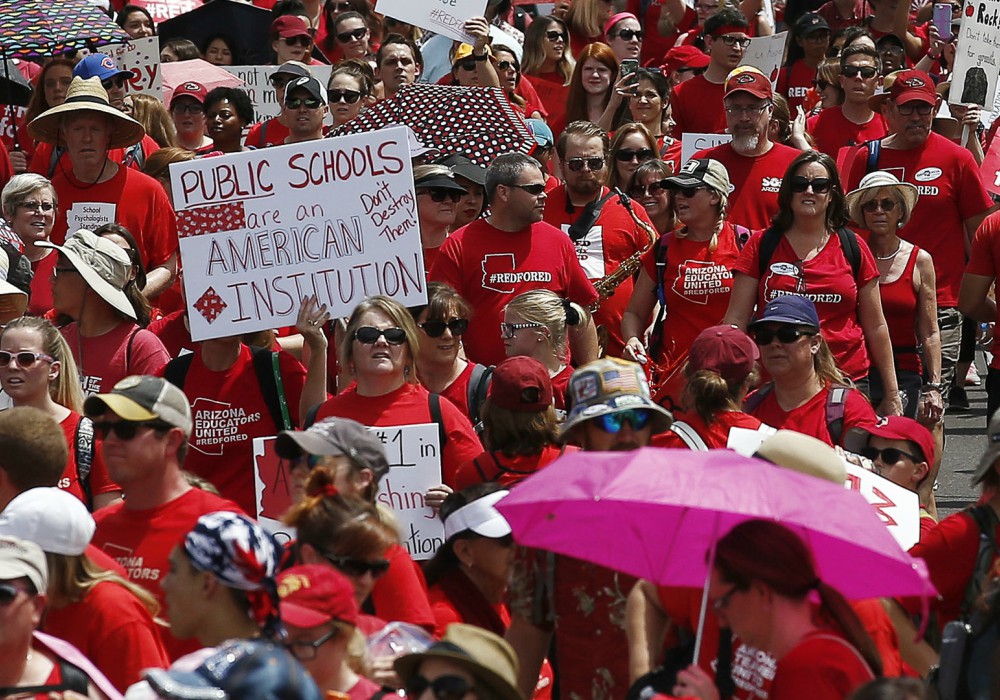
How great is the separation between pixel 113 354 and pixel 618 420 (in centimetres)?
271

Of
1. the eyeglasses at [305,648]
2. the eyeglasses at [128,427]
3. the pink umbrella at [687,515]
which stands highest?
the pink umbrella at [687,515]

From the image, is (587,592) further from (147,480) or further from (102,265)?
(102,265)

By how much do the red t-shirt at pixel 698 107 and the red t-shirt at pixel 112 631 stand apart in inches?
326

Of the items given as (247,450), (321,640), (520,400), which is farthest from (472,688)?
(247,450)

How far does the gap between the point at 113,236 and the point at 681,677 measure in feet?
16.0

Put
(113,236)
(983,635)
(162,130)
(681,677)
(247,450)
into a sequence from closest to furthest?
(681,677)
(983,635)
(247,450)
(113,236)
(162,130)

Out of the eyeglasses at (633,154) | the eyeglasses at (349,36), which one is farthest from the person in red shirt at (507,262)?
the eyeglasses at (349,36)

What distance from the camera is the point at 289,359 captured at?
7184 millimetres

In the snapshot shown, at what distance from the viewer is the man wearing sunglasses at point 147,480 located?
5281mm

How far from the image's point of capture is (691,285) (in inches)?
341

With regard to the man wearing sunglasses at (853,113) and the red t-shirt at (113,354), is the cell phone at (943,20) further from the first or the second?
the red t-shirt at (113,354)

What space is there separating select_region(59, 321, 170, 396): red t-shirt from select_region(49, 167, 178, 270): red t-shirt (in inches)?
69.8

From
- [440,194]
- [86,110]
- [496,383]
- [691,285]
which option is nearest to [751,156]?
[691,285]

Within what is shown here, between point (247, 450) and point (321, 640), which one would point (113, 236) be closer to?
point (247, 450)
